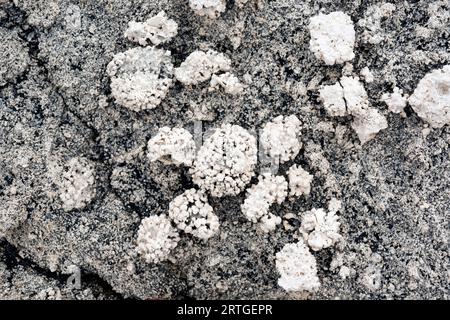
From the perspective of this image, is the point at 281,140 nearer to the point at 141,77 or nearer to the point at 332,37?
the point at 332,37

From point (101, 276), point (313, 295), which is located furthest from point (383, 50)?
point (101, 276)

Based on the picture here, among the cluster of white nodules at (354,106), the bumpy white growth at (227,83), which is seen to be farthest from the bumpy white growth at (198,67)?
the cluster of white nodules at (354,106)

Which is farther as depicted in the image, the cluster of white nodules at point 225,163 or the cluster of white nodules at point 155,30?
the cluster of white nodules at point 155,30

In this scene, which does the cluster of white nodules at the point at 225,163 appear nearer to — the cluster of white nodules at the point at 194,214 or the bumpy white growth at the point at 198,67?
the cluster of white nodules at the point at 194,214

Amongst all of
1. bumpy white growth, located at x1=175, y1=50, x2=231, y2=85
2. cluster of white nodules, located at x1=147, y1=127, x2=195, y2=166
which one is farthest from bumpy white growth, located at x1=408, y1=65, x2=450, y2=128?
cluster of white nodules, located at x1=147, y1=127, x2=195, y2=166

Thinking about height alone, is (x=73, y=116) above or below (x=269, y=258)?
above

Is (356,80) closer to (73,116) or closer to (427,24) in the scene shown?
(427,24)
